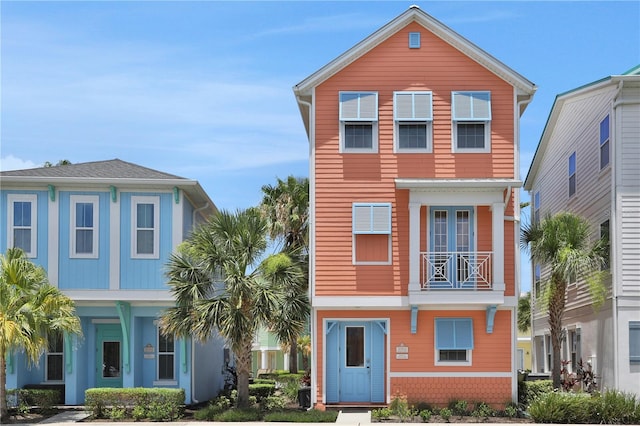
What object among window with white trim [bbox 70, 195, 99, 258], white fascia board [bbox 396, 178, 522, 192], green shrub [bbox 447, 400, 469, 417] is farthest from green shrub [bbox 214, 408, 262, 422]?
white fascia board [bbox 396, 178, 522, 192]

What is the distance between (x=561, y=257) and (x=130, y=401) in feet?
41.1

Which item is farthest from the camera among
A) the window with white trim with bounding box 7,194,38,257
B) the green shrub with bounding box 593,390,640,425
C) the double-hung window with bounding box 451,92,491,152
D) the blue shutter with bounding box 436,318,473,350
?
the window with white trim with bounding box 7,194,38,257

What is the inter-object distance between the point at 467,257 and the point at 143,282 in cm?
922

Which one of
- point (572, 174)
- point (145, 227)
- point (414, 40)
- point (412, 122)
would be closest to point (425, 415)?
point (412, 122)

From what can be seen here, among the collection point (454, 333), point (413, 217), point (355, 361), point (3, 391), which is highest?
point (413, 217)

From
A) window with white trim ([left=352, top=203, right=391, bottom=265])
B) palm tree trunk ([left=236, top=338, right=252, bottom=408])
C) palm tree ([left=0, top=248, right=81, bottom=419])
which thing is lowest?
palm tree trunk ([left=236, top=338, right=252, bottom=408])

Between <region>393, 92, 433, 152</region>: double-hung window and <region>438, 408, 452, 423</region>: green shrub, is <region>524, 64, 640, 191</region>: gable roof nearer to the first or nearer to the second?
<region>393, 92, 433, 152</region>: double-hung window

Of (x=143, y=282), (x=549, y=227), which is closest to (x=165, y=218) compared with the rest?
(x=143, y=282)

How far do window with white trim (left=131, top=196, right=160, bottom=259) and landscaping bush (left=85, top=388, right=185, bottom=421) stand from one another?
4.01 m

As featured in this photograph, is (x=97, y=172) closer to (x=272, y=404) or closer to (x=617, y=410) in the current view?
(x=272, y=404)

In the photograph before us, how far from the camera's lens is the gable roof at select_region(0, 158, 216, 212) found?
80.1 ft

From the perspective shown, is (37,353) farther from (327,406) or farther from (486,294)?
(486,294)

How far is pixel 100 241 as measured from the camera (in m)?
24.7

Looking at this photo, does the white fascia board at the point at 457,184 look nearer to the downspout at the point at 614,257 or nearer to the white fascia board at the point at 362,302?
the downspout at the point at 614,257
